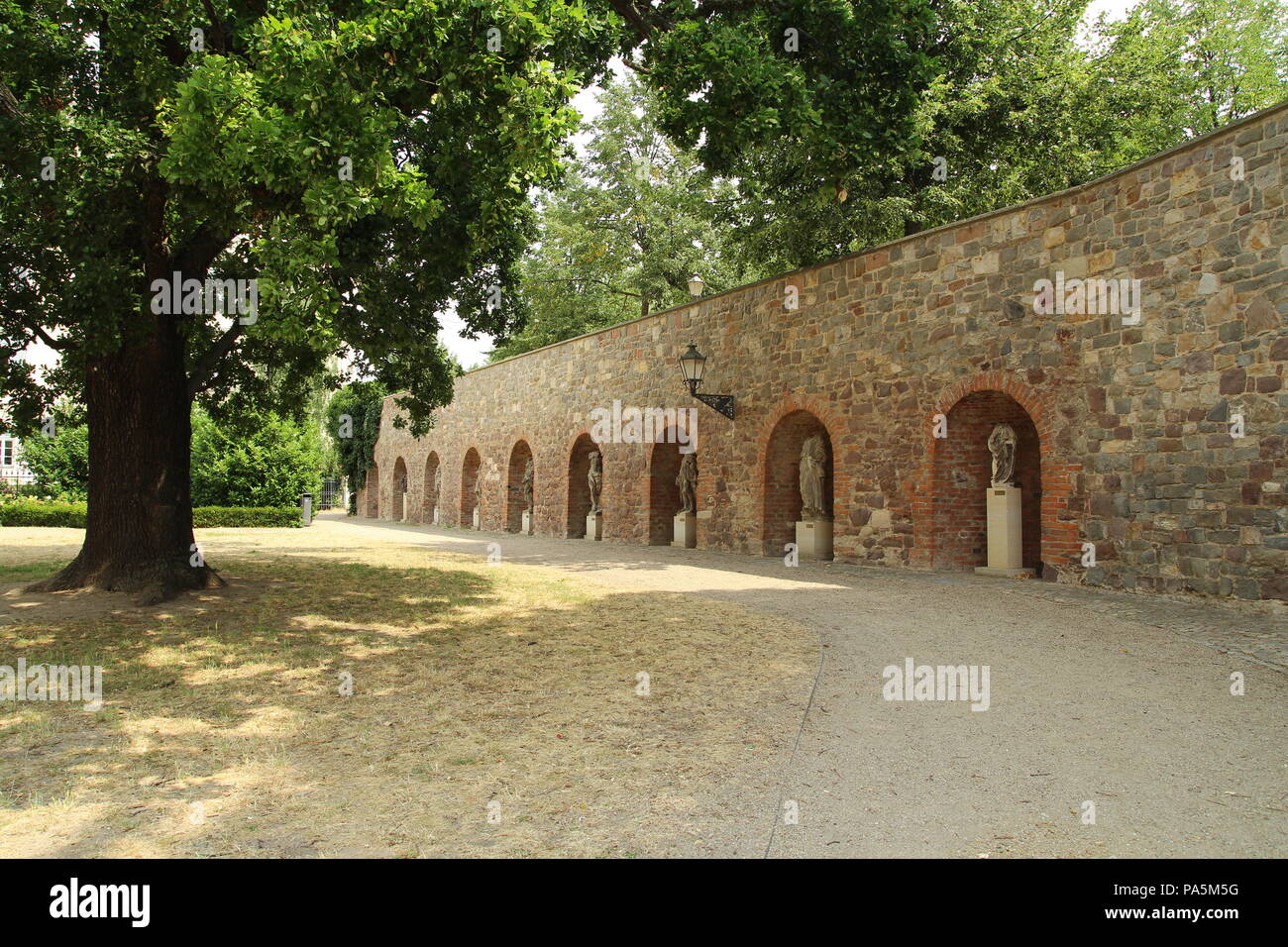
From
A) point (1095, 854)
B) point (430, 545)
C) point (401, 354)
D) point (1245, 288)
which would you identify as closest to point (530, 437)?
point (430, 545)

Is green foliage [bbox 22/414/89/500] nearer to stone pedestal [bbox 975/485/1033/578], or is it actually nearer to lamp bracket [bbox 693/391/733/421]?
lamp bracket [bbox 693/391/733/421]

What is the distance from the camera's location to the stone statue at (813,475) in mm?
12852

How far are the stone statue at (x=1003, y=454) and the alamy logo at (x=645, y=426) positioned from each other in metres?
6.13

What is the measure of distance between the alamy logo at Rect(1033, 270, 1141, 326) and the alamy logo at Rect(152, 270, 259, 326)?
851 centimetres

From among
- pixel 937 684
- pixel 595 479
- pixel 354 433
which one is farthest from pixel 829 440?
pixel 354 433

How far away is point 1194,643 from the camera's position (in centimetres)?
586

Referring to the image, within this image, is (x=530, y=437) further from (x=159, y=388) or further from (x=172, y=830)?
(x=172, y=830)

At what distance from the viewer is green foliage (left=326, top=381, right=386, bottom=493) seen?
111 ft

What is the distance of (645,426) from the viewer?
16.6 meters

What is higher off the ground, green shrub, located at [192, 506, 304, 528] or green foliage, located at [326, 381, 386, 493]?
green foliage, located at [326, 381, 386, 493]

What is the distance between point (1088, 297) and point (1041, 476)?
2052 mm

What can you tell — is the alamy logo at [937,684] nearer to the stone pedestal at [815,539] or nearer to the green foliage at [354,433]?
the stone pedestal at [815,539]

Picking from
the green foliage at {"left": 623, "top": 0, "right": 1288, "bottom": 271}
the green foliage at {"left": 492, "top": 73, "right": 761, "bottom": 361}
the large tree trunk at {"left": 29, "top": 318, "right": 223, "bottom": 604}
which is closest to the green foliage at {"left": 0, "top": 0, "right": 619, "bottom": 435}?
the large tree trunk at {"left": 29, "top": 318, "right": 223, "bottom": 604}

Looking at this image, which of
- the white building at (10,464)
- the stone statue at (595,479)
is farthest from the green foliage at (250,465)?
the white building at (10,464)
